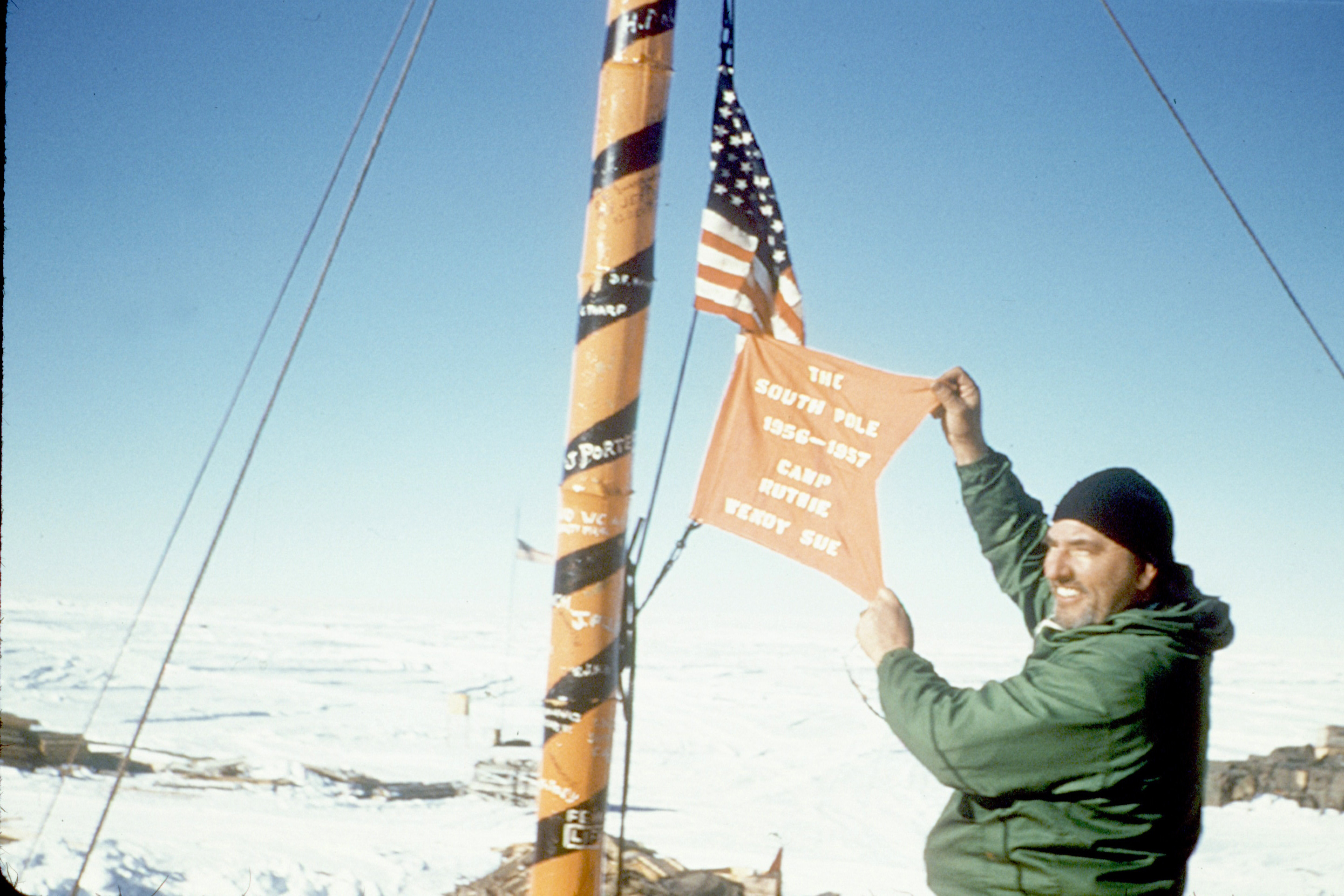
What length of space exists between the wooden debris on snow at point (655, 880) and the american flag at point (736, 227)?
3.94m

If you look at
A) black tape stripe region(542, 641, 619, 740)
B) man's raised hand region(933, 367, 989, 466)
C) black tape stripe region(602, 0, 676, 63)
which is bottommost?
black tape stripe region(542, 641, 619, 740)

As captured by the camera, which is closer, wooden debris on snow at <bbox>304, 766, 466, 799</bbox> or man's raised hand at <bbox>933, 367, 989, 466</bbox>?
man's raised hand at <bbox>933, 367, 989, 466</bbox>

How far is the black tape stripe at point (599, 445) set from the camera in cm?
273

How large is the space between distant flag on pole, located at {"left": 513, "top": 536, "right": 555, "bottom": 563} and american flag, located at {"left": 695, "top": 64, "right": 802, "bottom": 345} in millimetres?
1276

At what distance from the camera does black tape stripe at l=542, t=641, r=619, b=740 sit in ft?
8.81

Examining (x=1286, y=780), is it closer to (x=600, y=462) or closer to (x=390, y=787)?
(x=390, y=787)

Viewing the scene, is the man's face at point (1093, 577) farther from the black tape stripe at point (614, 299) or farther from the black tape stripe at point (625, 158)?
the black tape stripe at point (625, 158)

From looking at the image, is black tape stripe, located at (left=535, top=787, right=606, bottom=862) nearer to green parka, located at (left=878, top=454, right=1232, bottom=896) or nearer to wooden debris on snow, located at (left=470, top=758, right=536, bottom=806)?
green parka, located at (left=878, top=454, right=1232, bottom=896)

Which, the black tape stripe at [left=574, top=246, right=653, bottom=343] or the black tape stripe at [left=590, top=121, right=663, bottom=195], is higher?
the black tape stripe at [left=590, top=121, right=663, bottom=195]

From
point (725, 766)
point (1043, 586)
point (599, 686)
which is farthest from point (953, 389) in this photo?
point (725, 766)

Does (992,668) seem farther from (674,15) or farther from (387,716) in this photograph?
(674,15)

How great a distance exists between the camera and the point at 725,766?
13016 mm

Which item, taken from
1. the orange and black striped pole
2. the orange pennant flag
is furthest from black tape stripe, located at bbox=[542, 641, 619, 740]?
the orange pennant flag

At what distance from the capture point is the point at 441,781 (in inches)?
A: 425
